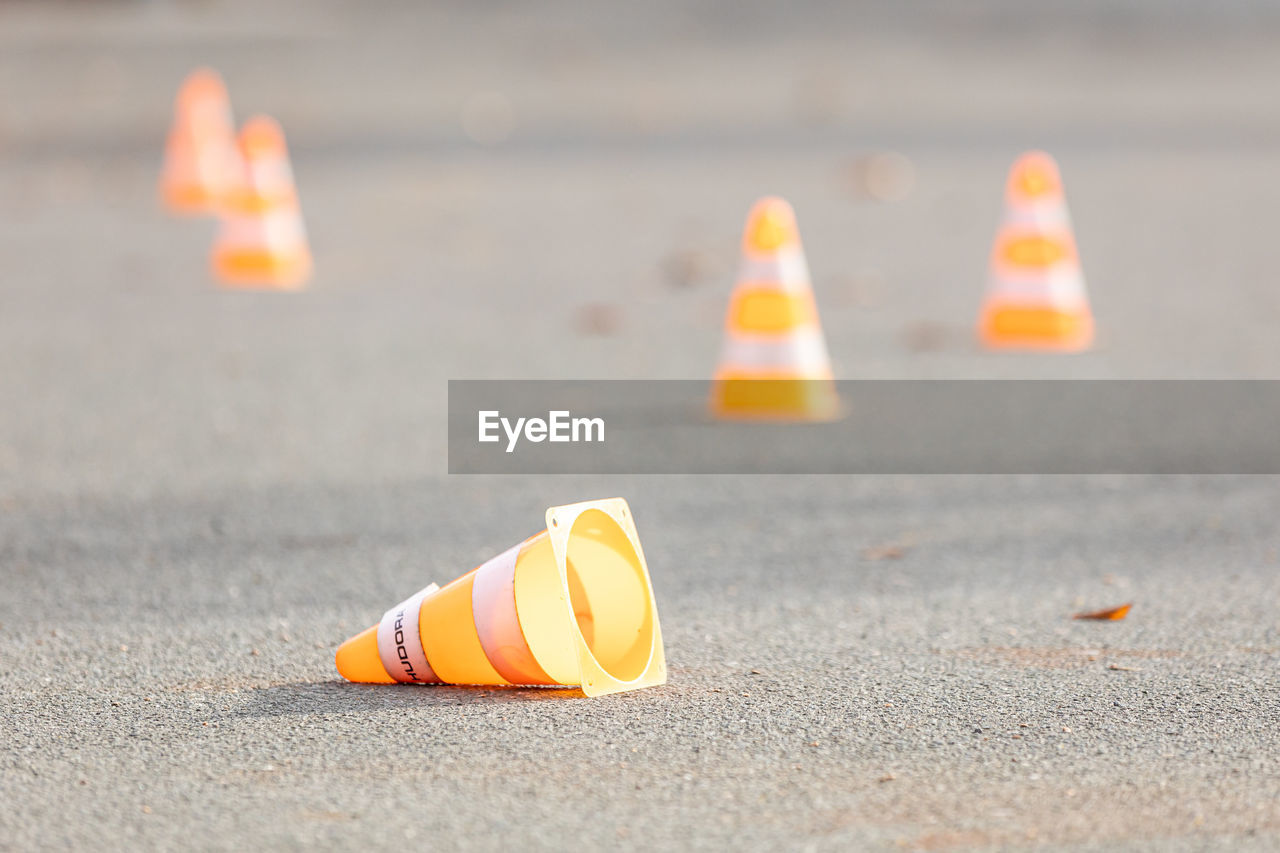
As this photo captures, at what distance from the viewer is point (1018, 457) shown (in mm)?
6629

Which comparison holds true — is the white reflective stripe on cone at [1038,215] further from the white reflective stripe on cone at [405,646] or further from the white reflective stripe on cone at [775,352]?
the white reflective stripe on cone at [405,646]

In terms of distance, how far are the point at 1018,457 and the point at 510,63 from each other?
2043 cm

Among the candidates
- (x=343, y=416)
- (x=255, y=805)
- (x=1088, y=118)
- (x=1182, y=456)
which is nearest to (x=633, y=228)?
(x=343, y=416)

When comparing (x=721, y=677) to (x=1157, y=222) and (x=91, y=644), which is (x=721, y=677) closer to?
(x=91, y=644)

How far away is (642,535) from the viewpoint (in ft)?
18.6

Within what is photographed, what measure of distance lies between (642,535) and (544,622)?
172cm

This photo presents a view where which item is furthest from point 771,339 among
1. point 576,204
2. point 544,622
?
point 576,204

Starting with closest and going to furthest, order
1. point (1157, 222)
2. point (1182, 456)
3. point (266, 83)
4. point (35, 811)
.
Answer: point (35, 811)
point (1182, 456)
point (1157, 222)
point (266, 83)

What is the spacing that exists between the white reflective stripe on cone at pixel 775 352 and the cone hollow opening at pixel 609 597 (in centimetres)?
313

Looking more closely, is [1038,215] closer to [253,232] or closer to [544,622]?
[253,232]

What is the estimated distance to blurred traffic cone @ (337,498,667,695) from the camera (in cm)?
395

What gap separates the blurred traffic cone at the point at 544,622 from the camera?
3.95m

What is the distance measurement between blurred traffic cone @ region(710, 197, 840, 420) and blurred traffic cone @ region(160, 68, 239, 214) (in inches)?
311

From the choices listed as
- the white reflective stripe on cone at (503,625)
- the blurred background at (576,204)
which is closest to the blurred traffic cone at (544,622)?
the white reflective stripe on cone at (503,625)
